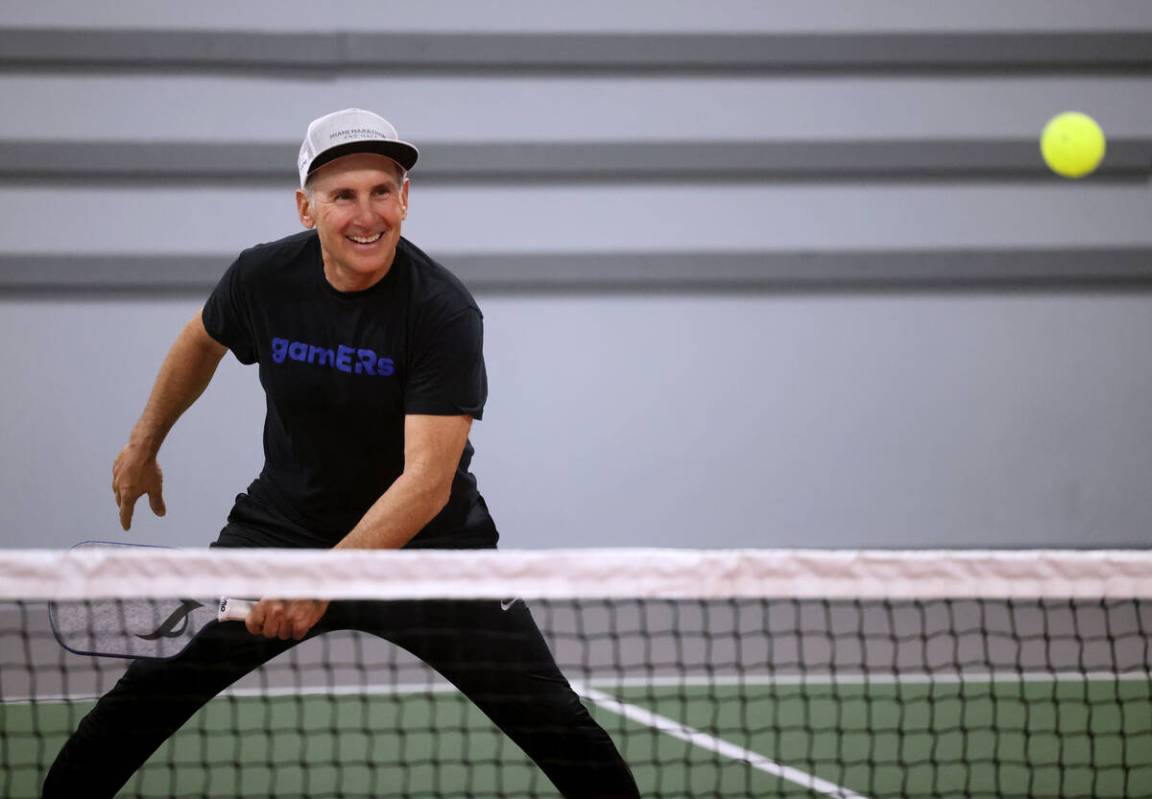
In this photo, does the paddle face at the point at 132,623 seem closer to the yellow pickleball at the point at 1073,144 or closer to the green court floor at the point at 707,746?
the green court floor at the point at 707,746

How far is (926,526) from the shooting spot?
671 centimetres

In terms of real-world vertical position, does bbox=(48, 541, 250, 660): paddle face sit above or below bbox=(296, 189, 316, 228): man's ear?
below

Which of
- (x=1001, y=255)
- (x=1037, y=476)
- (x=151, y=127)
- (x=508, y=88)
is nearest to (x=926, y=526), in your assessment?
(x=1037, y=476)

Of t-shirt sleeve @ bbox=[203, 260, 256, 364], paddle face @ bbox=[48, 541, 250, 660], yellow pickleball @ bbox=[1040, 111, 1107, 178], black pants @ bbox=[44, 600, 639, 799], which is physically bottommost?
black pants @ bbox=[44, 600, 639, 799]

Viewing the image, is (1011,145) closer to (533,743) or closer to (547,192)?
(547,192)

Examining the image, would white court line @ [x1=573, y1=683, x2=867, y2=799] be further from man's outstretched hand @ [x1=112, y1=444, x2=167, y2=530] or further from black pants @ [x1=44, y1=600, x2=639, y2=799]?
man's outstretched hand @ [x1=112, y1=444, x2=167, y2=530]

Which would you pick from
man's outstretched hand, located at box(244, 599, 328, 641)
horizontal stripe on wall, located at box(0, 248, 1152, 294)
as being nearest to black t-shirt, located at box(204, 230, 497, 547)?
man's outstretched hand, located at box(244, 599, 328, 641)

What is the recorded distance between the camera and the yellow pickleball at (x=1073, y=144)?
605 centimetres

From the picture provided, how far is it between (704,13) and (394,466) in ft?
14.2

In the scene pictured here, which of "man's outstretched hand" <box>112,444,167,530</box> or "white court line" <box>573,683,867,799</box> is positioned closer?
"man's outstretched hand" <box>112,444,167,530</box>

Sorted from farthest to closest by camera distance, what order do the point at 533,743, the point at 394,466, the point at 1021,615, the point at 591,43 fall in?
1. the point at 591,43
2. the point at 1021,615
3. the point at 394,466
4. the point at 533,743

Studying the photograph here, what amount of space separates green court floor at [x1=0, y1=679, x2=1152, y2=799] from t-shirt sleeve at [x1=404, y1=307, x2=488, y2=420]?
42.1 inches

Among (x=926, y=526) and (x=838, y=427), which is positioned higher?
(x=838, y=427)

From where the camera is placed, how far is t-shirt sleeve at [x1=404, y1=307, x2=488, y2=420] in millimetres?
2580
